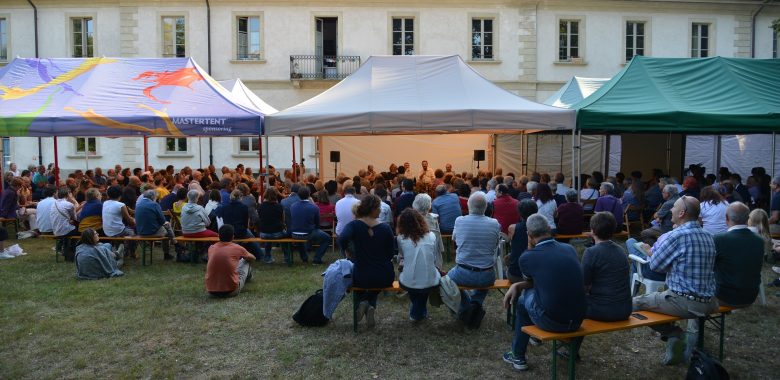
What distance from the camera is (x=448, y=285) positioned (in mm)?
5211

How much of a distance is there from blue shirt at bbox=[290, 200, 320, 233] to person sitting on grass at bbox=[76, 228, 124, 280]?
235 cm

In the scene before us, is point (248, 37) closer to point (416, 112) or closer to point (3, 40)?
point (3, 40)

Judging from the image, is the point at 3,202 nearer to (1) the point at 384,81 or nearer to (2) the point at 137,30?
(1) the point at 384,81

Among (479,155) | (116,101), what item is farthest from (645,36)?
(116,101)

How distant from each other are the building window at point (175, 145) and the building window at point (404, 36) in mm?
8482

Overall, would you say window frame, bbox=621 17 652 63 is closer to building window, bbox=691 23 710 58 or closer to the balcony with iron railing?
building window, bbox=691 23 710 58

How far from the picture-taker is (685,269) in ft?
13.8

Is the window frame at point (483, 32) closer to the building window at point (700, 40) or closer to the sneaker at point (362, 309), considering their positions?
the building window at point (700, 40)

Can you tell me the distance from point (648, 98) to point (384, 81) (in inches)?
175

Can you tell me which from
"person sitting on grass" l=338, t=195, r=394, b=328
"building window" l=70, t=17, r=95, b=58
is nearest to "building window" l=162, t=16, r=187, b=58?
"building window" l=70, t=17, r=95, b=58

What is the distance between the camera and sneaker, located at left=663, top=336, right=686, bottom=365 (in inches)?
172

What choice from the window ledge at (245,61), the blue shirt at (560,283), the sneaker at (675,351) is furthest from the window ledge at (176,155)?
the sneaker at (675,351)

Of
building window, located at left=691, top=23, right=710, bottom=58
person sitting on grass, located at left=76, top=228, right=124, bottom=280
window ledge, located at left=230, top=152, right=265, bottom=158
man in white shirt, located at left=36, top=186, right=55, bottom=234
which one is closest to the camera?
person sitting on grass, located at left=76, top=228, right=124, bottom=280

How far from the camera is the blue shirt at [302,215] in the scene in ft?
26.6
